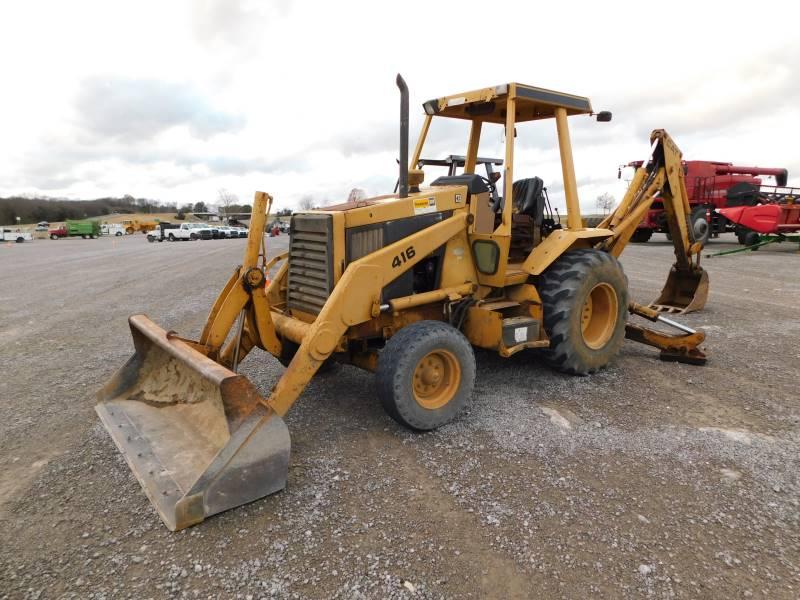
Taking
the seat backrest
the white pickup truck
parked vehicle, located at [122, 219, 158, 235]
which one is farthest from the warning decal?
parked vehicle, located at [122, 219, 158, 235]

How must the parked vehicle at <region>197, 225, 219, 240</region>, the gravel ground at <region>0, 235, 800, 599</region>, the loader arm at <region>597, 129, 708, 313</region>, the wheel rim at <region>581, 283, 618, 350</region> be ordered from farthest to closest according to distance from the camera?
the parked vehicle at <region>197, 225, 219, 240</region>, the loader arm at <region>597, 129, 708, 313</region>, the wheel rim at <region>581, 283, 618, 350</region>, the gravel ground at <region>0, 235, 800, 599</region>

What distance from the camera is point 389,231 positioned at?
4.12m

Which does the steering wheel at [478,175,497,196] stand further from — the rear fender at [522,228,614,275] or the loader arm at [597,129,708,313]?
the loader arm at [597,129,708,313]

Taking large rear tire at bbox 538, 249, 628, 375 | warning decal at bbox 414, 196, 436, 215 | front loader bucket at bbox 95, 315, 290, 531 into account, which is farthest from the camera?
large rear tire at bbox 538, 249, 628, 375

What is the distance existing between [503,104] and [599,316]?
238 cm

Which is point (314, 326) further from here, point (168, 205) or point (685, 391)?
point (168, 205)

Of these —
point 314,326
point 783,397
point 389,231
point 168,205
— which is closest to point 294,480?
point 314,326

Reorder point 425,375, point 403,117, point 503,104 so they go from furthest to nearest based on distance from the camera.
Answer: point 503,104
point 425,375
point 403,117

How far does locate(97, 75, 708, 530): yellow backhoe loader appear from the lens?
3.07m

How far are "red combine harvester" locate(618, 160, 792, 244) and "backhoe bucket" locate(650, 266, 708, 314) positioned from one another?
11274 mm

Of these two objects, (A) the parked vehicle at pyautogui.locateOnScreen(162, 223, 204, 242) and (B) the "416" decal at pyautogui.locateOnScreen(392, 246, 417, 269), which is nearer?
(B) the "416" decal at pyautogui.locateOnScreen(392, 246, 417, 269)

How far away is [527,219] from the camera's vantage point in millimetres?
5523

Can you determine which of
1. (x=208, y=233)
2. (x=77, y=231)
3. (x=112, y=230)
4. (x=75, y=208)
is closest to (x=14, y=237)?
(x=77, y=231)

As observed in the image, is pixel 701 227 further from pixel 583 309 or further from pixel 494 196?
pixel 494 196
